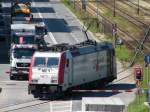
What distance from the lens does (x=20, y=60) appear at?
2202 inches

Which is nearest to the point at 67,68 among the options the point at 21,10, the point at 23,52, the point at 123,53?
the point at 23,52

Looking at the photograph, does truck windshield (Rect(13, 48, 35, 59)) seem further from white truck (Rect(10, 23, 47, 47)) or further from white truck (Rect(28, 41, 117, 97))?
white truck (Rect(28, 41, 117, 97))

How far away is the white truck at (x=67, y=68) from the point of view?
47844 mm

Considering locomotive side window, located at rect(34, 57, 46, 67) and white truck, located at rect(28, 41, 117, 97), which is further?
locomotive side window, located at rect(34, 57, 46, 67)

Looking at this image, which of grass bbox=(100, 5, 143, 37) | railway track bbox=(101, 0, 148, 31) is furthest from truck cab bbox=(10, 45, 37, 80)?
railway track bbox=(101, 0, 148, 31)

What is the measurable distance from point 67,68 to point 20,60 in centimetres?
796

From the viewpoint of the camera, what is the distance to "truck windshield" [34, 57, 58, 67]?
48.3 meters

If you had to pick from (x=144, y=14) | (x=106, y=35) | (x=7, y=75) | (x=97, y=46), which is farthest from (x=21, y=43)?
(x=144, y=14)

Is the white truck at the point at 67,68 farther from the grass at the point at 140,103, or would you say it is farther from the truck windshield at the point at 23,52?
Result: the truck windshield at the point at 23,52

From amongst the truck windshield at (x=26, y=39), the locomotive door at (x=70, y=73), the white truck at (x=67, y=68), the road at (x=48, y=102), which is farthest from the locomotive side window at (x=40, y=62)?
the truck windshield at (x=26, y=39)

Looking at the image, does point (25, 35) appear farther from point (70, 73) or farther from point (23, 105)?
point (23, 105)

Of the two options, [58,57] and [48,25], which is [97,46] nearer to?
[58,57]

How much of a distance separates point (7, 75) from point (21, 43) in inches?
96.7

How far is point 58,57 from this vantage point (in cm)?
4828
